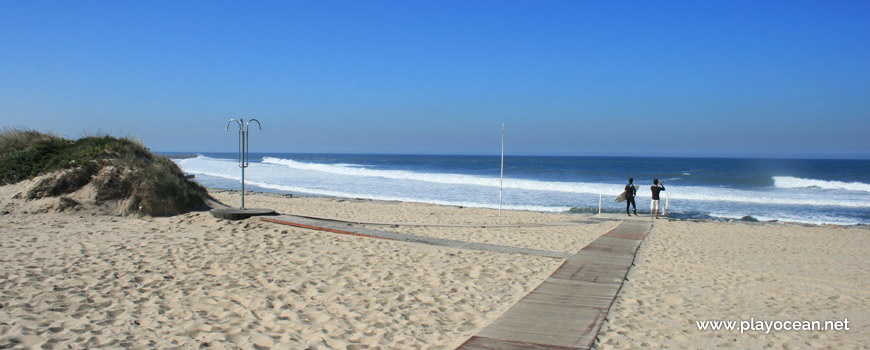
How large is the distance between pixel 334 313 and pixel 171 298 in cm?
179

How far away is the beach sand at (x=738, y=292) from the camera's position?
467 centimetres

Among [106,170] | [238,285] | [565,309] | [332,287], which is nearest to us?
[565,309]

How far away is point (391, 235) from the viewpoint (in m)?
9.79

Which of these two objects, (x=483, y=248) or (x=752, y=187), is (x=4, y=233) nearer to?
(x=483, y=248)

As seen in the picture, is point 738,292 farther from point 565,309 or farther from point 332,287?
point 332,287

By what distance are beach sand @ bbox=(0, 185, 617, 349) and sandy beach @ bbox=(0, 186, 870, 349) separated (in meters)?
0.03

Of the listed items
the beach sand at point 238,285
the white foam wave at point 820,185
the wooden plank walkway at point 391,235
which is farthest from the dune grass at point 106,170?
the white foam wave at point 820,185

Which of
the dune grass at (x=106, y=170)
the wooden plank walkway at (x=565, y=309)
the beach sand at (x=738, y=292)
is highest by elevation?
the dune grass at (x=106, y=170)

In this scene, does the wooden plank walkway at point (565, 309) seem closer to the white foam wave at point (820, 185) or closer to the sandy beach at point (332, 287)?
the sandy beach at point (332, 287)

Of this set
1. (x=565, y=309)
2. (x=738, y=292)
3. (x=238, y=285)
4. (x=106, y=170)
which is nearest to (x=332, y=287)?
(x=238, y=285)

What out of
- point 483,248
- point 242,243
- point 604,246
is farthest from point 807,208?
point 242,243

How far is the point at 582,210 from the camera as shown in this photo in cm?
1952

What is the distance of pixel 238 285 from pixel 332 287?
43.5 inches

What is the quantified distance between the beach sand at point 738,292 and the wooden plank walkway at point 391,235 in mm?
1831
